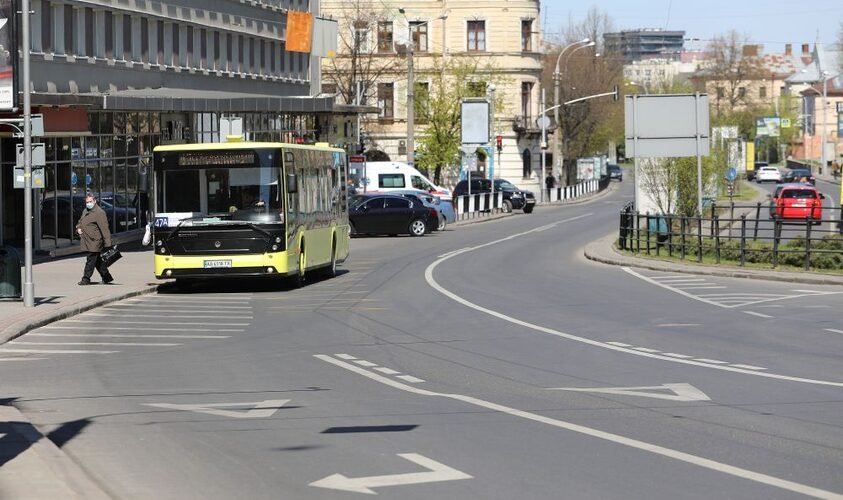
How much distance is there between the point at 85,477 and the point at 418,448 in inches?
95.6

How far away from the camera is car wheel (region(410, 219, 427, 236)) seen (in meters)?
54.8

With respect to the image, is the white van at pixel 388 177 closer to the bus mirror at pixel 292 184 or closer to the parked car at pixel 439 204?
the parked car at pixel 439 204

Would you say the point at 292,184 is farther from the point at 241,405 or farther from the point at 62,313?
the point at 241,405

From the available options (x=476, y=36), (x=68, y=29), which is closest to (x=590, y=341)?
(x=68, y=29)

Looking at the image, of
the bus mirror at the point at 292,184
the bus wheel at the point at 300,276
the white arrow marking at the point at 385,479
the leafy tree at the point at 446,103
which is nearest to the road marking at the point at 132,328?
the bus mirror at the point at 292,184

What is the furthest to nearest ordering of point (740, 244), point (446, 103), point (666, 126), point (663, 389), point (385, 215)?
point (446, 103), point (385, 215), point (666, 126), point (740, 244), point (663, 389)

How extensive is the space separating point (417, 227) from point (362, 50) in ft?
162

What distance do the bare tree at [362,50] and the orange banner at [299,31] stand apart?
26.1 metres

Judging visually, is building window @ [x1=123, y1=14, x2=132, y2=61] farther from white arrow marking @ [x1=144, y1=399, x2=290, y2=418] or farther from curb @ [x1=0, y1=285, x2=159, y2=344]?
white arrow marking @ [x1=144, y1=399, x2=290, y2=418]

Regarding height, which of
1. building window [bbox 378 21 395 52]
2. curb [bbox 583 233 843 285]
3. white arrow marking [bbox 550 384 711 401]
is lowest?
curb [bbox 583 233 843 285]

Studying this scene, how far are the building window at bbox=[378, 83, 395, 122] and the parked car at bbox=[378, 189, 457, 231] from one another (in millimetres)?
37665

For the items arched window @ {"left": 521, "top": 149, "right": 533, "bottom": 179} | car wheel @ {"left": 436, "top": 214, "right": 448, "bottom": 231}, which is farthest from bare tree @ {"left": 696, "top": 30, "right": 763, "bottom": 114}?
car wheel @ {"left": 436, "top": 214, "right": 448, "bottom": 231}

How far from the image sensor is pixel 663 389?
13.9 metres

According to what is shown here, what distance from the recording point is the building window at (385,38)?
10425 centimetres
